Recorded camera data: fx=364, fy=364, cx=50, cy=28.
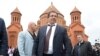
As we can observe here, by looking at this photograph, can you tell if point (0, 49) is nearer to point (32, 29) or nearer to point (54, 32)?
point (54, 32)

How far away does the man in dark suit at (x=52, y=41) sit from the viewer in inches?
259

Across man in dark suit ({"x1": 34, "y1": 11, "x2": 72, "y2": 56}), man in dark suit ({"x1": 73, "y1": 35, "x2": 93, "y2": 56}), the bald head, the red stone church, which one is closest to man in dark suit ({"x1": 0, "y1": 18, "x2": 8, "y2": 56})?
man in dark suit ({"x1": 34, "y1": 11, "x2": 72, "y2": 56})

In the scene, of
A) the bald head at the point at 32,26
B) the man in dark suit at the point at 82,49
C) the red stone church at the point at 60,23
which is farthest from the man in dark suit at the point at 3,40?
the red stone church at the point at 60,23

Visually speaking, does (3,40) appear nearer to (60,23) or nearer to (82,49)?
(82,49)

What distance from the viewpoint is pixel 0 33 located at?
554cm

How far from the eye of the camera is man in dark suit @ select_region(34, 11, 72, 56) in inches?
259

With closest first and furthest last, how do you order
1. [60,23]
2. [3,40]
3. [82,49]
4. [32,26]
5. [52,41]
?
[3,40]
[52,41]
[32,26]
[82,49]
[60,23]

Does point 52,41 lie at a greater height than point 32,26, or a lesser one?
Answer: lesser

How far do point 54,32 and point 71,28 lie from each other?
66467 millimetres

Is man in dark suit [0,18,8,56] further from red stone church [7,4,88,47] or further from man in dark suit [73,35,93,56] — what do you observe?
red stone church [7,4,88,47]

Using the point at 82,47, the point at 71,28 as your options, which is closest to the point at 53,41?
the point at 82,47

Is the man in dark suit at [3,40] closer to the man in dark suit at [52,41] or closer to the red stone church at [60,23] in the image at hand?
the man in dark suit at [52,41]

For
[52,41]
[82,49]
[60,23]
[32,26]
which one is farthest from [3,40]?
[60,23]

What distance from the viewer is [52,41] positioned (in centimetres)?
662
